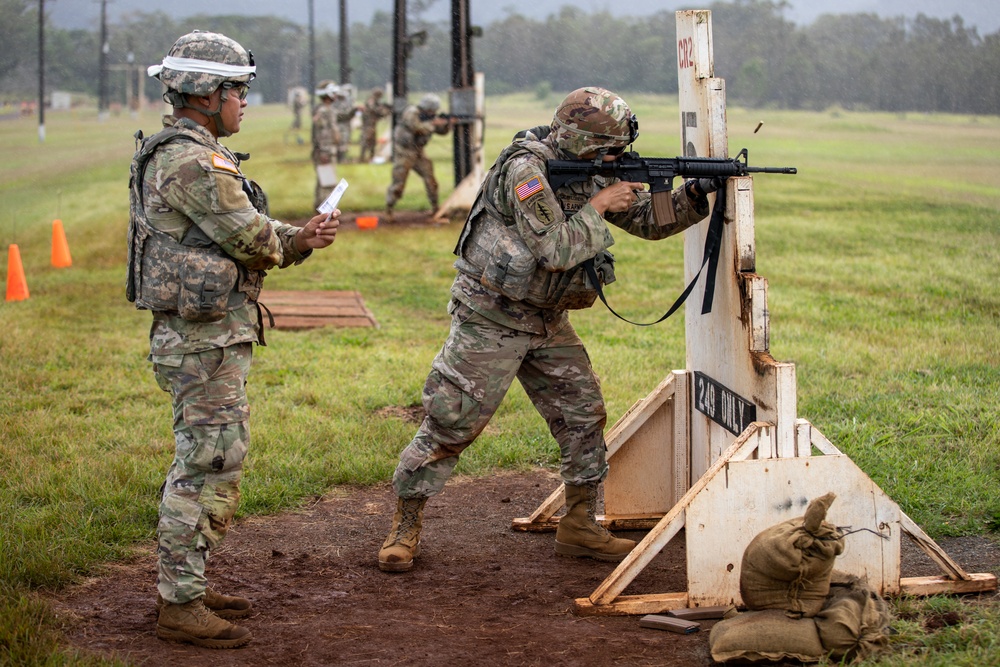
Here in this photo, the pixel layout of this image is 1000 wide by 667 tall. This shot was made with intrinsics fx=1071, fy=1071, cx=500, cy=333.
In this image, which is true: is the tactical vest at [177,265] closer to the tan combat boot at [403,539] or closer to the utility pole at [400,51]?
the tan combat boot at [403,539]

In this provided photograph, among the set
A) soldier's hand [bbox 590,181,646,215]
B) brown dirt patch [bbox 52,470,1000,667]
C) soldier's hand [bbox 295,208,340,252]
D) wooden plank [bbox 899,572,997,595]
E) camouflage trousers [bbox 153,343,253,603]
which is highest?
soldier's hand [bbox 590,181,646,215]

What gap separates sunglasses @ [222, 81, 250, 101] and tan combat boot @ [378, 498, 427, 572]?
192cm

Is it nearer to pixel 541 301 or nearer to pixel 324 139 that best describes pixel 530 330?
pixel 541 301

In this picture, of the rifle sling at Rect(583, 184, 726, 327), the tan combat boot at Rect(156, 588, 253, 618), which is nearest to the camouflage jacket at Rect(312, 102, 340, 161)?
the rifle sling at Rect(583, 184, 726, 327)

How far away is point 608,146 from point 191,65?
1.71m

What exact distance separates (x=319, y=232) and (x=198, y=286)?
0.52 metres

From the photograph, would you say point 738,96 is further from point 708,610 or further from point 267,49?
point 267,49

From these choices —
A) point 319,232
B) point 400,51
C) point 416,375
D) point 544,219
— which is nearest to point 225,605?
point 319,232

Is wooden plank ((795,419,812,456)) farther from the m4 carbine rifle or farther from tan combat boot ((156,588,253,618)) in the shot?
tan combat boot ((156,588,253,618))

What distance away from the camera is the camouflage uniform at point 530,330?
14.4ft

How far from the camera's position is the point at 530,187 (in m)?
4.34

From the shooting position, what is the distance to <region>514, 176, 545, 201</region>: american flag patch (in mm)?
4336

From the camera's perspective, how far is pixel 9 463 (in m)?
5.95

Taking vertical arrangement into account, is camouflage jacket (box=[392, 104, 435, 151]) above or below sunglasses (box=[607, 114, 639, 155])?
above
